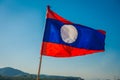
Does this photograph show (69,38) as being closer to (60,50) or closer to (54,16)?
(60,50)

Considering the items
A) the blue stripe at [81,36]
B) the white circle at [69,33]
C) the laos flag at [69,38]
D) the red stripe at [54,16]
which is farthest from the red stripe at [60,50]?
the red stripe at [54,16]

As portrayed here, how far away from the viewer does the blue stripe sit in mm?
16297

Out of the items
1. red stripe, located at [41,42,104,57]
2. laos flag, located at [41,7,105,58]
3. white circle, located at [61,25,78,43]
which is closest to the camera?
red stripe, located at [41,42,104,57]

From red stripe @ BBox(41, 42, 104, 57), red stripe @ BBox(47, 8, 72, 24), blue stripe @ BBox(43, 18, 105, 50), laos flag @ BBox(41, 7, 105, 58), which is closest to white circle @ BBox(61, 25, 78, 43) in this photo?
laos flag @ BBox(41, 7, 105, 58)

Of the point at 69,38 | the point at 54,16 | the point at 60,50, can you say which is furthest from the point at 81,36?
the point at 54,16

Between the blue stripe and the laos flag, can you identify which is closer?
the laos flag

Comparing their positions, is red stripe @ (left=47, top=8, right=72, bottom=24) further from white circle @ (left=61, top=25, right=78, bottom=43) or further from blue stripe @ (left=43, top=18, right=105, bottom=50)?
white circle @ (left=61, top=25, right=78, bottom=43)

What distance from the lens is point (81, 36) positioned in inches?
653

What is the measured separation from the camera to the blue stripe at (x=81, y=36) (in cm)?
1630

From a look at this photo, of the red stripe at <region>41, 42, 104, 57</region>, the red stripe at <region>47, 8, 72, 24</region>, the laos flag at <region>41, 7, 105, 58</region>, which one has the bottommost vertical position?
the red stripe at <region>41, 42, 104, 57</region>

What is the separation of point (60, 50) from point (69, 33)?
1.54 metres

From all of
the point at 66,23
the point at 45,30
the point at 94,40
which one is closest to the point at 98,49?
the point at 94,40

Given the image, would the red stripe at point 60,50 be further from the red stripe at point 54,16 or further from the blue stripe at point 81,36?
the red stripe at point 54,16

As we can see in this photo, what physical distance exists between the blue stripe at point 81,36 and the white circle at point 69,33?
24 cm
